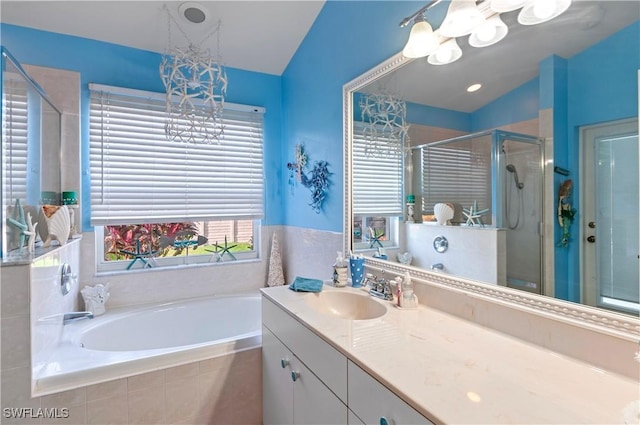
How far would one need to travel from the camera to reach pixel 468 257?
4.10 feet

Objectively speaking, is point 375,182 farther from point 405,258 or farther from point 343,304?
point 343,304

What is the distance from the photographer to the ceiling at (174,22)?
2.03 m

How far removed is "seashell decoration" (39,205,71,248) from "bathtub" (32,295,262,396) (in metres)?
0.60

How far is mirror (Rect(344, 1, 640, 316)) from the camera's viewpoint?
2.76 feet

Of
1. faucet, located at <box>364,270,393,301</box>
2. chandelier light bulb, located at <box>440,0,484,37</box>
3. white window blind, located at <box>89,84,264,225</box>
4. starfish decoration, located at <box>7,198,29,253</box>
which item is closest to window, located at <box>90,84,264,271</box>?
white window blind, located at <box>89,84,264,225</box>

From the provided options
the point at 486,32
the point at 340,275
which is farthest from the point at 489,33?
the point at 340,275

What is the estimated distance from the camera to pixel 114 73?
7.67ft

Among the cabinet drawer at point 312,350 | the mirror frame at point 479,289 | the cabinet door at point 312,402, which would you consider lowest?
the cabinet door at point 312,402

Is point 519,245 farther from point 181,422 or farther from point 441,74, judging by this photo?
point 181,422

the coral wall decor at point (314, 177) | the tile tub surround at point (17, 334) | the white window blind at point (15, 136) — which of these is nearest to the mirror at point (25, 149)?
the white window blind at point (15, 136)

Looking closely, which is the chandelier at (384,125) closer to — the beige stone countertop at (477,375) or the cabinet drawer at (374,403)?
the beige stone countertop at (477,375)

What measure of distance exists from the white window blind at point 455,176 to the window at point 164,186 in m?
1.80

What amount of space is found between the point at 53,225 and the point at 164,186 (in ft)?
2.75

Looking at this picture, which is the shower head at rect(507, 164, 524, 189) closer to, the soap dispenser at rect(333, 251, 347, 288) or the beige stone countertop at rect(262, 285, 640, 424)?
the beige stone countertop at rect(262, 285, 640, 424)
